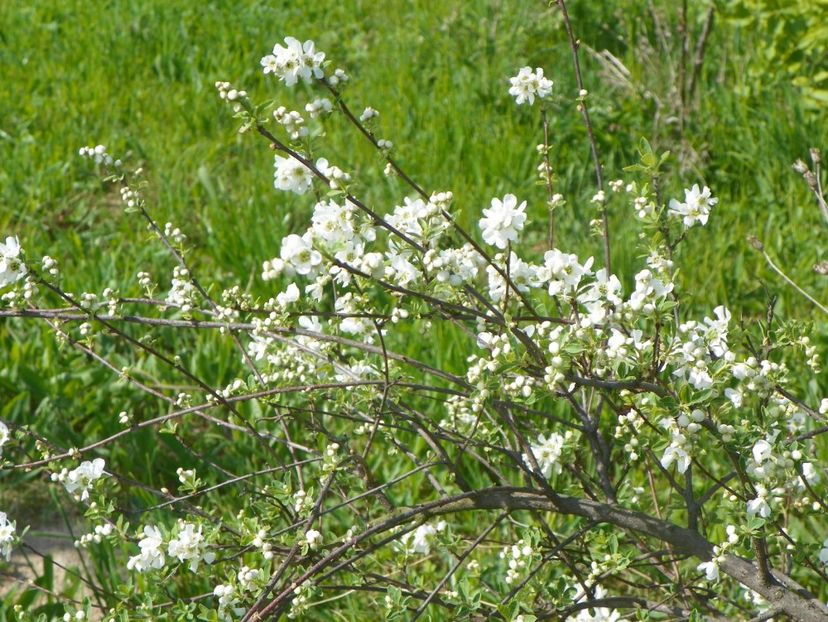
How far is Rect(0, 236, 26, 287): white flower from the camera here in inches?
76.1

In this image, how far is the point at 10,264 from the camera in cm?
195

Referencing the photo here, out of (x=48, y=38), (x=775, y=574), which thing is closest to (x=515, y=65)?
(x=48, y=38)

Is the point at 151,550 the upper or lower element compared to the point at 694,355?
lower

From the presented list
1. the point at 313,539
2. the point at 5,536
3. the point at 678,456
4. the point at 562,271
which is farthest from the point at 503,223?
the point at 5,536

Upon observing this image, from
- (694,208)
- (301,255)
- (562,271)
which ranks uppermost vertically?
(694,208)

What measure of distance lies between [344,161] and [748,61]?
83.2 inches

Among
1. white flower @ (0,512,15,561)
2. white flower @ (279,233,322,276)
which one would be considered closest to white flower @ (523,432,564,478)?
white flower @ (279,233,322,276)

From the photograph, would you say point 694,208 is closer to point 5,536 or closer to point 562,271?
point 562,271

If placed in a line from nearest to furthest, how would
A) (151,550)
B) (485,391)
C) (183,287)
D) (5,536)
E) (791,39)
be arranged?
(485,391)
(151,550)
(5,536)
(183,287)
(791,39)

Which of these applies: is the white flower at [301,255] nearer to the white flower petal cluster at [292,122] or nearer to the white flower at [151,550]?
the white flower petal cluster at [292,122]

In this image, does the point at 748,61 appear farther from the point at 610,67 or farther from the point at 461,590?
the point at 461,590

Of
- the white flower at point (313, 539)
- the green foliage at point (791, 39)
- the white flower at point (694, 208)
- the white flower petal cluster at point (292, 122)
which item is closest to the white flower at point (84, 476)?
the white flower at point (313, 539)

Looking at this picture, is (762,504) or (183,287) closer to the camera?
(762,504)

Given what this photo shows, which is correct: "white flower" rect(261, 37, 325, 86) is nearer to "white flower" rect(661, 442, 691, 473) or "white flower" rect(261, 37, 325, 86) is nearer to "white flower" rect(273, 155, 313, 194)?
"white flower" rect(273, 155, 313, 194)
